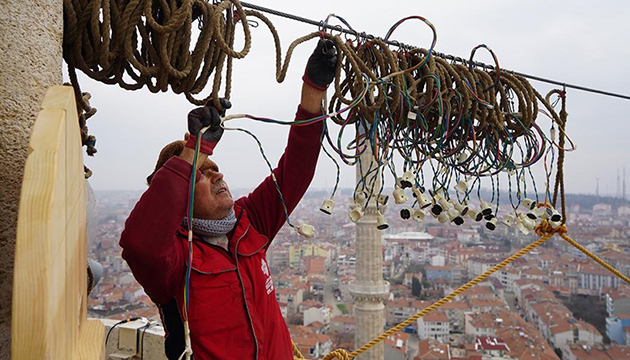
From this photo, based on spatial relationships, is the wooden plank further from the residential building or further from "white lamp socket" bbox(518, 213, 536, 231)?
the residential building

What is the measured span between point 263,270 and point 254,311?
14 cm

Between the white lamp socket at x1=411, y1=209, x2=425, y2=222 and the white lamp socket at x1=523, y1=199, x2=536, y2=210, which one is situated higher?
the white lamp socket at x1=523, y1=199, x2=536, y2=210

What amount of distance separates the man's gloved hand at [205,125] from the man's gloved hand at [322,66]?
32 cm

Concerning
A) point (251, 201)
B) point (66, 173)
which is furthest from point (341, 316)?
point (66, 173)

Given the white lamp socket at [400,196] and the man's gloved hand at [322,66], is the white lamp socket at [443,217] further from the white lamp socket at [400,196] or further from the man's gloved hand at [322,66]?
the man's gloved hand at [322,66]

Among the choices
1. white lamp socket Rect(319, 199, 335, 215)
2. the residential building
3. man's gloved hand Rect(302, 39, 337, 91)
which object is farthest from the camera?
the residential building

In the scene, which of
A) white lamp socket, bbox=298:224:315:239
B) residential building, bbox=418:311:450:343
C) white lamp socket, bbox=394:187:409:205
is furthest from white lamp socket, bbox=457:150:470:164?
residential building, bbox=418:311:450:343

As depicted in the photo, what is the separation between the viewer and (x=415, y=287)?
15.8 metres

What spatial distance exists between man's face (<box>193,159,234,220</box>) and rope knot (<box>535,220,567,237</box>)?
5.07ft

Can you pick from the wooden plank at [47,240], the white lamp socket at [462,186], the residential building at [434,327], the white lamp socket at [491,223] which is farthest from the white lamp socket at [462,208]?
the residential building at [434,327]

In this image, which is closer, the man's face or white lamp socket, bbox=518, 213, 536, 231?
the man's face

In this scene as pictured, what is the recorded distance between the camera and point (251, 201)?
4.69 feet

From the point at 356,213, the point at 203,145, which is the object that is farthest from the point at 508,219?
the point at 203,145

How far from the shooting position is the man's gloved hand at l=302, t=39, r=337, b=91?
119cm
